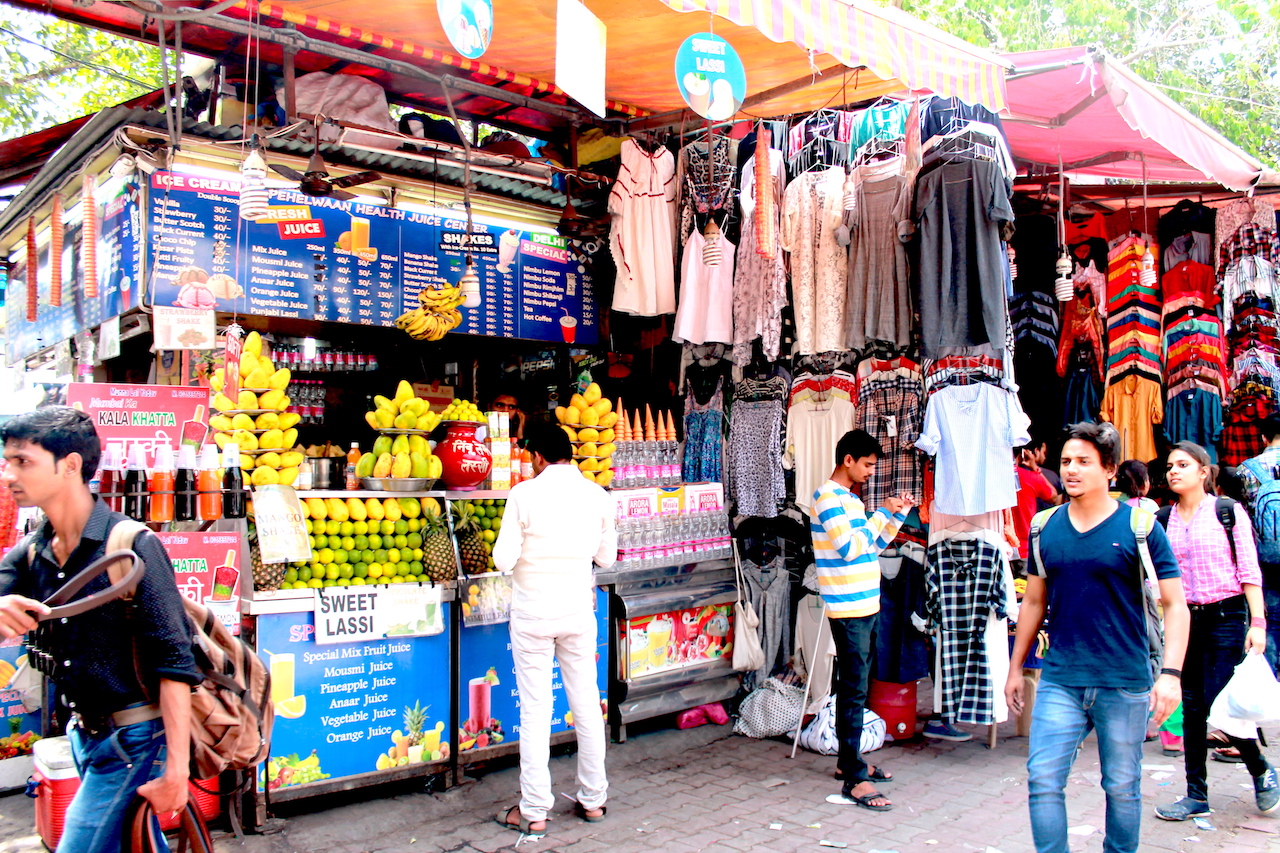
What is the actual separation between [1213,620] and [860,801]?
7.24ft

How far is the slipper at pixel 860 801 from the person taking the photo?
17.4 feet

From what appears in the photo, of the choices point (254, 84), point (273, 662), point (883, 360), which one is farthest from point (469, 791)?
point (254, 84)

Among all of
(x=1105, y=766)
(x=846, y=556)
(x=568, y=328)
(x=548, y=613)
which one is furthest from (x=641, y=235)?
(x=1105, y=766)

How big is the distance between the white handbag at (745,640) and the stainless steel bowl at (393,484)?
2.74 m

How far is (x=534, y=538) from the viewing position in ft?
16.3

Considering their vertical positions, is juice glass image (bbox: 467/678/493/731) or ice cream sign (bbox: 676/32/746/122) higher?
ice cream sign (bbox: 676/32/746/122)

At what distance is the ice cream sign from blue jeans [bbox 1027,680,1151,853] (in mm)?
3093

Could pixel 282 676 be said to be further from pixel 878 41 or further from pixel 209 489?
pixel 878 41

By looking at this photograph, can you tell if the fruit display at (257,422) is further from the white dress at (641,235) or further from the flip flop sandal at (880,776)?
the flip flop sandal at (880,776)

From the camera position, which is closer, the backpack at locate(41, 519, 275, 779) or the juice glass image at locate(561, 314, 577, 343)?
the backpack at locate(41, 519, 275, 779)

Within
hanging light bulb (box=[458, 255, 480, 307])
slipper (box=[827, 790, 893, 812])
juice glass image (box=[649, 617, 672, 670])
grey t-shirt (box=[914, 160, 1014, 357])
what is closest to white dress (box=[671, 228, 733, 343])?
grey t-shirt (box=[914, 160, 1014, 357])

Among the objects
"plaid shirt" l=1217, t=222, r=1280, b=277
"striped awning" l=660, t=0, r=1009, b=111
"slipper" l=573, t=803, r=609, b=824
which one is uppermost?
"striped awning" l=660, t=0, r=1009, b=111

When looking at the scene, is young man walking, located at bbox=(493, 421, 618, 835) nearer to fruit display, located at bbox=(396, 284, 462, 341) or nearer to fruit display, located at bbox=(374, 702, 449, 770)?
fruit display, located at bbox=(374, 702, 449, 770)

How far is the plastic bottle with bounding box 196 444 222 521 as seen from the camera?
494 centimetres
